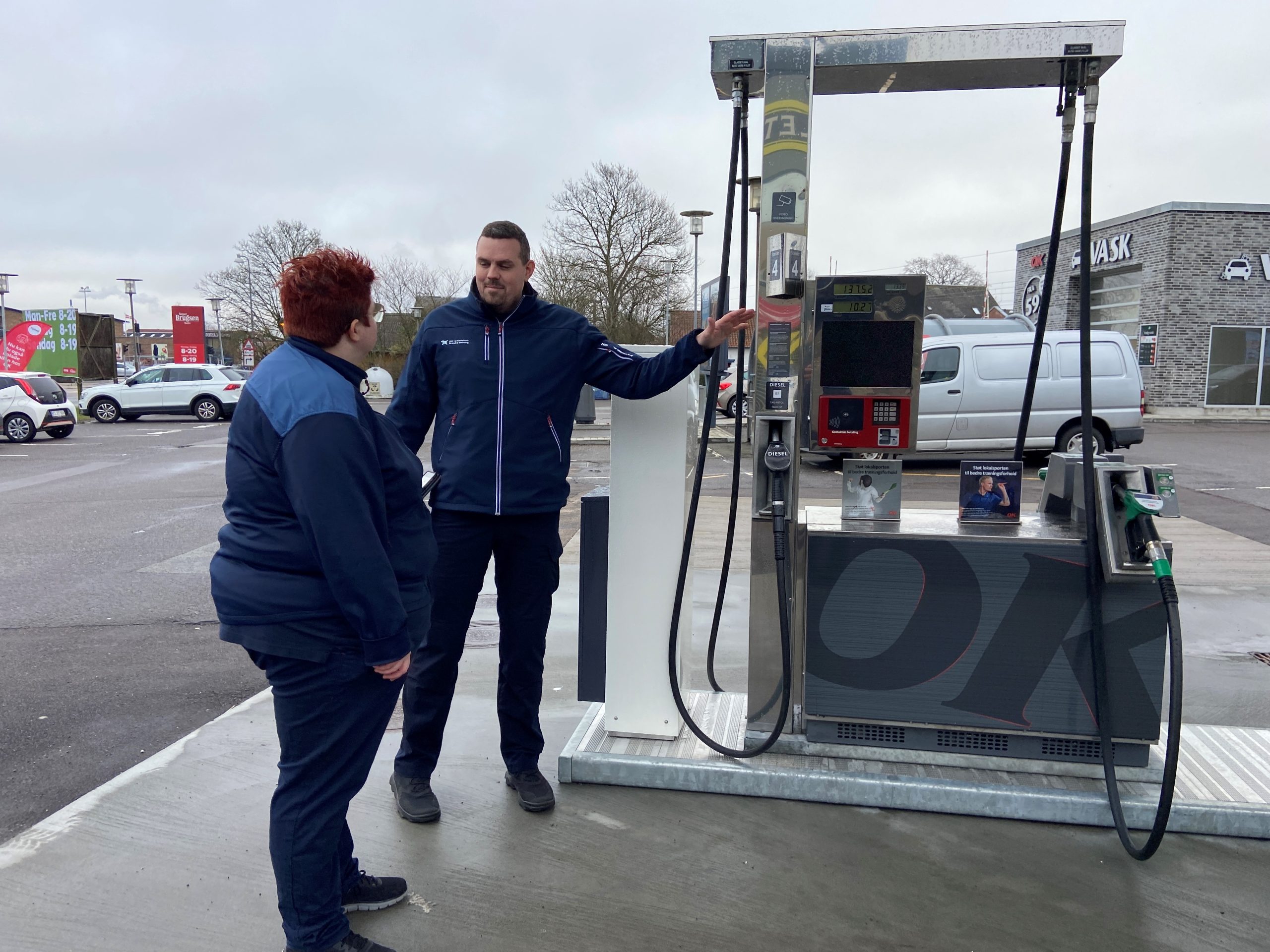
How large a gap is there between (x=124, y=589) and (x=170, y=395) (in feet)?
64.2

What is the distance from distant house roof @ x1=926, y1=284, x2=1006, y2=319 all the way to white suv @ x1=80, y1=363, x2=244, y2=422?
29.2 metres

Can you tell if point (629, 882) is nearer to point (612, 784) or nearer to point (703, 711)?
point (612, 784)

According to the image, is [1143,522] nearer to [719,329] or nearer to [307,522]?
[719,329]

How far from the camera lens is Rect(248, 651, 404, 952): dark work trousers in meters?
2.10

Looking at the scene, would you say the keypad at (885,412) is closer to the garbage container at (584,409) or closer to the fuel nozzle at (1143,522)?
the fuel nozzle at (1143,522)

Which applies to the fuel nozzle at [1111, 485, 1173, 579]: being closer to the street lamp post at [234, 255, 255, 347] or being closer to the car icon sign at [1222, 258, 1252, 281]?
the car icon sign at [1222, 258, 1252, 281]

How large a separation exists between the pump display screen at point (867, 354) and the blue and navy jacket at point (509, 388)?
46 centimetres

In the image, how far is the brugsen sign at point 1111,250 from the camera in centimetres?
2344

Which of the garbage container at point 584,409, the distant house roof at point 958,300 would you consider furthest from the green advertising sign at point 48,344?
the garbage container at point 584,409

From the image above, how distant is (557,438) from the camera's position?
3.01 m

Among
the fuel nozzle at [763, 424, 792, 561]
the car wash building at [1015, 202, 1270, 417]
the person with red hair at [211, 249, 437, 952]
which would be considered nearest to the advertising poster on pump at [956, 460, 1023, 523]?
the fuel nozzle at [763, 424, 792, 561]

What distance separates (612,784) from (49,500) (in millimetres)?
10014

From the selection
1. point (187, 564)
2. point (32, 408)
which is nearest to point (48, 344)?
point (32, 408)

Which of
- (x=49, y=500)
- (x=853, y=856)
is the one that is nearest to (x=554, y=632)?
(x=853, y=856)
